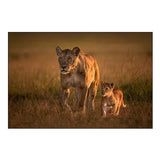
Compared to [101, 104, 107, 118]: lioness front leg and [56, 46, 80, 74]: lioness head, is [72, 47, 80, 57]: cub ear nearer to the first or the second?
[56, 46, 80, 74]: lioness head

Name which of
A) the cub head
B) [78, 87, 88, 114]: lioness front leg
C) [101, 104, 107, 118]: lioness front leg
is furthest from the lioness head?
[101, 104, 107, 118]: lioness front leg

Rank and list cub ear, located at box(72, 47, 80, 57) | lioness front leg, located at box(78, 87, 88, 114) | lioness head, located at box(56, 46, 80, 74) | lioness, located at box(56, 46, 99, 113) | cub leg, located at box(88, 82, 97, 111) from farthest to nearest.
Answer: cub leg, located at box(88, 82, 97, 111)
lioness front leg, located at box(78, 87, 88, 114)
cub ear, located at box(72, 47, 80, 57)
lioness, located at box(56, 46, 99, 113)
lioness head, located at box(56, 46, 80, 74)

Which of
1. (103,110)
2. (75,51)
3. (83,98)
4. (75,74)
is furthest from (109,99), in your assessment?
(75,51)

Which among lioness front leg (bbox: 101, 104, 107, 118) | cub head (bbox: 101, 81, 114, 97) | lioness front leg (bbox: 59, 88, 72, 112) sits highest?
Answer: cub head (bbox: 101, 81, 114, 97)

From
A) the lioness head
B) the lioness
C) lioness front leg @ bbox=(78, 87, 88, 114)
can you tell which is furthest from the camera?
lioness front leg @ bbox=(78, 87, 88, 114)

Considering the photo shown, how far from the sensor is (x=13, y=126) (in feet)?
37.9

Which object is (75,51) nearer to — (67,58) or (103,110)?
(67,58)

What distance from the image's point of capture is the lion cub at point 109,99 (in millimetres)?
11633

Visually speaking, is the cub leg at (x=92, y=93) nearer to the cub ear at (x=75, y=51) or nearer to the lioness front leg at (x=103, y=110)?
the lioness front leg at (x=103, y=110)

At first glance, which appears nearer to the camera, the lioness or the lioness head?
the lioness head

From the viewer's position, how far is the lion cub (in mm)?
11633

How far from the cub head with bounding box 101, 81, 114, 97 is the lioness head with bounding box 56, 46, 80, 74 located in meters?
0.71

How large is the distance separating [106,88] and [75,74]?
69 cm

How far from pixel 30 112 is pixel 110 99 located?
1.67 m
